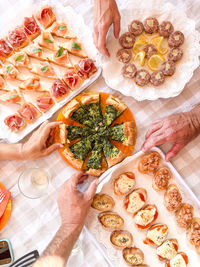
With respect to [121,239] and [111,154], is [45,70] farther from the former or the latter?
[121,239]

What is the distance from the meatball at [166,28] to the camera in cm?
308

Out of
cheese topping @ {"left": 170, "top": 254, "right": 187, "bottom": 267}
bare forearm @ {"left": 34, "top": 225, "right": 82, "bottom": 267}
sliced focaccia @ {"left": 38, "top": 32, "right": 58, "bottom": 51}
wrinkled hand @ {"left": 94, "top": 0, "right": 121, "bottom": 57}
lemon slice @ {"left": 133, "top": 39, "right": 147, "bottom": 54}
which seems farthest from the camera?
sliced focaccia @ {"left": 38, "top": 32, "right": 58, "bottom": 51}

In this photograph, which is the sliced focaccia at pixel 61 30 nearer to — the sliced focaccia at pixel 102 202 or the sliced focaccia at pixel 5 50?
the sliced focaccia at pixel 5 50

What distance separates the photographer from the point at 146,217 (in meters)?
3.05

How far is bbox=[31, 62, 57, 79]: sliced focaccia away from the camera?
320 centimetres

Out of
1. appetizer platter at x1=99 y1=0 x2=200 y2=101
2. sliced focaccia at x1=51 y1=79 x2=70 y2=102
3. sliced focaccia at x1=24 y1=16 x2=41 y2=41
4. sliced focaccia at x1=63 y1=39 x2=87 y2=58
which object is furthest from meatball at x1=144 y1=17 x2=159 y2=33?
sliced focaccia at x1=24 y1=16 x2=41 y2=41

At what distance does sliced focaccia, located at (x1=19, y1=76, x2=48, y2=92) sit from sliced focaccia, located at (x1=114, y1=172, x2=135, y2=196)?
132 cm

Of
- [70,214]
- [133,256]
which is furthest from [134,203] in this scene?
[70,214]

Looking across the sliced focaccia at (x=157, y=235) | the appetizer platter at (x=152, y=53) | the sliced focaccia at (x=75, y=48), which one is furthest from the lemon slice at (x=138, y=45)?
the sliced focaccia at (x=157, y=235)

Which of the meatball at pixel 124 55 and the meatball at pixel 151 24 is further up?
the meatball at pixel 151 24

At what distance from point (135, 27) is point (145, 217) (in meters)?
2.06

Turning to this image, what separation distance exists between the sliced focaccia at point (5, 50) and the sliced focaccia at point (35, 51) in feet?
0.61

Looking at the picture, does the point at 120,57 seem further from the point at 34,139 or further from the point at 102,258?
the point at 102,258

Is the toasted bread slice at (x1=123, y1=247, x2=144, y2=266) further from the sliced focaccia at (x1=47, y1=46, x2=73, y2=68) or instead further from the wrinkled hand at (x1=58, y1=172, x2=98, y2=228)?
the sliced focaccia at (x1=47, y1=46, x2=73, y2=68)
